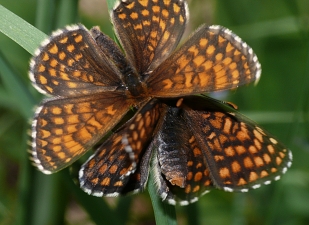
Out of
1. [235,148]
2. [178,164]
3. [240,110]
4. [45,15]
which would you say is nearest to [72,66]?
[45,15]

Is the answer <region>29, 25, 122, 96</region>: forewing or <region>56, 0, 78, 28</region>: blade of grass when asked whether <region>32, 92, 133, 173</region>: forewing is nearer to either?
<region>29, 25, 122, 96</region>: forewing

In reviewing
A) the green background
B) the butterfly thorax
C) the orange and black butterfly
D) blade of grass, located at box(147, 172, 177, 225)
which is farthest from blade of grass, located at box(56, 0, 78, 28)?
blade of grass, located at box(147, 172, 177, 225)

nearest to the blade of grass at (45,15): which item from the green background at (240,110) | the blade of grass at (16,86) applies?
the green background at (240,110)

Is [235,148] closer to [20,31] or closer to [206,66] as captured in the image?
[206,66]

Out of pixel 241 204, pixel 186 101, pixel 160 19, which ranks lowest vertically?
pixel 241 204

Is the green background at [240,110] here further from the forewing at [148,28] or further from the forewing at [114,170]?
the forewing at [148,28]

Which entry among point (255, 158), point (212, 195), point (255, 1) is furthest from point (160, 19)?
point (255, 1)

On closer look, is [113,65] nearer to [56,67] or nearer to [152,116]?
[56,67]
